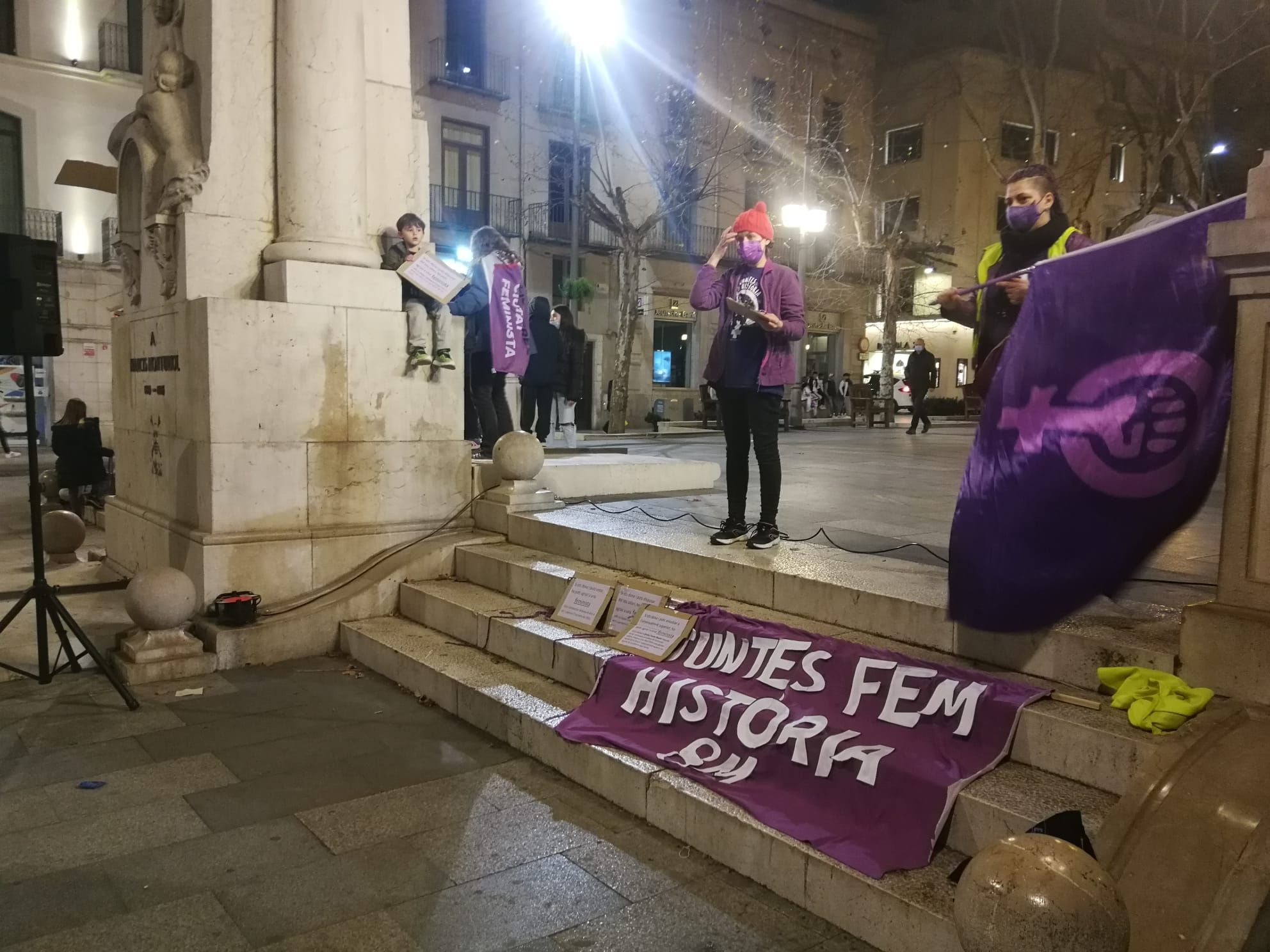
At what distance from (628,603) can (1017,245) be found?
8.73 feet

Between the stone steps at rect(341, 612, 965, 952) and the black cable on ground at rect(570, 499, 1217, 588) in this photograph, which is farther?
the black cable on ground at rect(570, 499, 1217, 588)

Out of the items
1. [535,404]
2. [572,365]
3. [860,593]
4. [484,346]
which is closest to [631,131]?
[572,365]

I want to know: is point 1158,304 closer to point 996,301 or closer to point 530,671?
point 996,301

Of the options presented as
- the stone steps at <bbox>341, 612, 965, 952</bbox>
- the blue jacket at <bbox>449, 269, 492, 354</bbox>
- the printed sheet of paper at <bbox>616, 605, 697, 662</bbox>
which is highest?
the blue jacket at <bbox>449, 269, 492, 354</bbox>

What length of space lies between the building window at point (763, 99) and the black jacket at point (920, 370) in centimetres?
1410

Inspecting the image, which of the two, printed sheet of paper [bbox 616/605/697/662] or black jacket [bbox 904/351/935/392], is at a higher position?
black jacket [bbox 904/351/935/392]

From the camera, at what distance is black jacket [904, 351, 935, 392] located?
20.1 metres

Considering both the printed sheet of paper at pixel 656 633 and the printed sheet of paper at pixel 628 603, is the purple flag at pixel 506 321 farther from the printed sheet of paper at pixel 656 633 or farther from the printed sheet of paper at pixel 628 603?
the printed sheet of paper at pixel 656 633

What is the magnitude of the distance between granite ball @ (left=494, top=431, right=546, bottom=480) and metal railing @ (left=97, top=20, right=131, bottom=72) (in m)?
22.0

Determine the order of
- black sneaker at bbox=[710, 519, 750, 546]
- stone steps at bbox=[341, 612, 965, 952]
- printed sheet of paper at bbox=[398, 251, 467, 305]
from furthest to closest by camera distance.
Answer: printed sheet of paper at bbox=[398, 251, 467, 305] → black sneaker at bbox=[710, 519, 750, 546] → stone steps at bbox=[341, 612, 965, 952]

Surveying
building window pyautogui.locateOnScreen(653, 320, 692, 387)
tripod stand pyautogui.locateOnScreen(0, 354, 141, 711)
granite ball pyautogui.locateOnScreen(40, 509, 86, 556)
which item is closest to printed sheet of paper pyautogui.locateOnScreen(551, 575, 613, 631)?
tripod stand pyautogui.locateOnScreen(0, 354, 141, 711)

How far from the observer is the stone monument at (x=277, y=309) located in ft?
20.9

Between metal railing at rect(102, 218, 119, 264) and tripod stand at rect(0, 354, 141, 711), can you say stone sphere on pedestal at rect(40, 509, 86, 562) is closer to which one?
tripod stand at rect(0, 354, 141, 711)

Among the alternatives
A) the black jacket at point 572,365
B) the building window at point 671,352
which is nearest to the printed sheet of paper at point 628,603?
the black jacket at point 572,365
